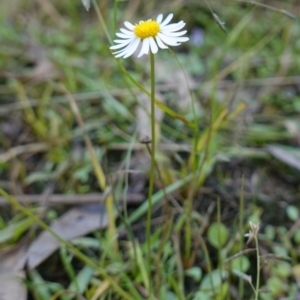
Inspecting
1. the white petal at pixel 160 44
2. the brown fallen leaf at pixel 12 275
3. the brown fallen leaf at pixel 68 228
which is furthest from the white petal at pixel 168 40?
the brown fallen leaf at pixel 12 275

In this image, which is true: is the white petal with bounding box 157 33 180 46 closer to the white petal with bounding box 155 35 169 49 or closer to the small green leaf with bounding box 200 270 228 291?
the white petal with bounding box 155 35 169 49

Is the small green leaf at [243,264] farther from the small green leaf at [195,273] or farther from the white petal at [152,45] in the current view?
the white petal at [152,45]

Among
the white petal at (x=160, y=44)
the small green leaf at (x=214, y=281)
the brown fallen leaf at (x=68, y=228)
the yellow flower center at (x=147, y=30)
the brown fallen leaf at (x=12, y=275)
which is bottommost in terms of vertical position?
the small green leaf at (x=214, y=281)

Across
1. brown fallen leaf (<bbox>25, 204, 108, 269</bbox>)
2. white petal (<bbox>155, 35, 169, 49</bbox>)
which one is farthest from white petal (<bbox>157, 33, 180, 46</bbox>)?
brown fallen leaf (<bbox>25, 204, 108, 269</bbox>)

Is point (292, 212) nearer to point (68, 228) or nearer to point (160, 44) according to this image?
point (68, 228)

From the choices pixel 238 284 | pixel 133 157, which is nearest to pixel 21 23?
pixel 133 157
